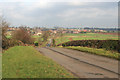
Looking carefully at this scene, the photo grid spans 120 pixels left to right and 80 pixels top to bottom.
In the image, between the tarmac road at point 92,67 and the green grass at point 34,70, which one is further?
the tarmac road at point 92,67

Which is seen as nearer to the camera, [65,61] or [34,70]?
[34,70]

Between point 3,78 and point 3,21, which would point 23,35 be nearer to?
point 3,21

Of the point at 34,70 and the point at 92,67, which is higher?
the point at 34,70

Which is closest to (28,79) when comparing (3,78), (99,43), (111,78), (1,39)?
(3,78)

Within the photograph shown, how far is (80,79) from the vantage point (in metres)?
6.75

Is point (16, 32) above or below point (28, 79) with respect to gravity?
above

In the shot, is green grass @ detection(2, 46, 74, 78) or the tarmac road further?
the tarmac road

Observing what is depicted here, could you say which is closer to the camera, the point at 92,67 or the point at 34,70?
the point at 34,70

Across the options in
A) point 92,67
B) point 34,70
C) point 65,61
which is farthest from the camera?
point 65,61

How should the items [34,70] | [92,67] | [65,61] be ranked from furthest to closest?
[65,61]
[92,67]
[34,70]

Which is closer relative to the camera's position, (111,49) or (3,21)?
(111,49)

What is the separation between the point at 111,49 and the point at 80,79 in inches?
422

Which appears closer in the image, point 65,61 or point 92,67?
point 92,67

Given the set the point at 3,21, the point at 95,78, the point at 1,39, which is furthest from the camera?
the point at 3,21
